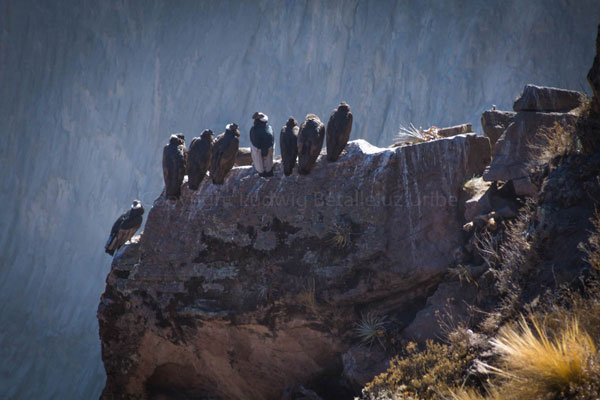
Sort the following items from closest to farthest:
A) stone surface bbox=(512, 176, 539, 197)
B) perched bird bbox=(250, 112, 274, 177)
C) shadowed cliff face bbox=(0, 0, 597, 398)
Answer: stone surface bbox=(512, 176, 539, 197)
perched bird bbox=(250, 112, 274, 177)
shadowed cliff face bbox=(0, 0, 597, 398)

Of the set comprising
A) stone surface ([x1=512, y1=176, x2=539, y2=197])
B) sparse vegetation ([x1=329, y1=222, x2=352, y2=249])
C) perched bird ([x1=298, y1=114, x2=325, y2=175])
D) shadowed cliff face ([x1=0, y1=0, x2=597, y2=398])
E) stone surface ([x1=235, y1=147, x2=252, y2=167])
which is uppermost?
shadowed cliff face ([x1=0, y1=0, x2=597, y2=398])

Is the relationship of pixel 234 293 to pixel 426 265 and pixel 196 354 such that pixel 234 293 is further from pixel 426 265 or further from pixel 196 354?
pixel 426 265

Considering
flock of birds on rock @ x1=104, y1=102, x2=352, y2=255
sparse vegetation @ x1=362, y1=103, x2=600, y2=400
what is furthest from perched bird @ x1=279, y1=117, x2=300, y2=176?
sparse vegetation @ x1=362, y1=103, x2=600, y2=400

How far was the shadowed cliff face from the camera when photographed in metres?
17.1

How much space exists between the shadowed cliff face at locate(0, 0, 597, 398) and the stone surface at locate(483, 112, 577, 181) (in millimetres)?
9974

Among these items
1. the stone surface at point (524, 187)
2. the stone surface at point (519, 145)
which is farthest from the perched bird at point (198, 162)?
the stone surface at point (524, 187)

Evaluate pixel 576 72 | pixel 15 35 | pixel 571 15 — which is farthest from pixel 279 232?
pixel 15 35

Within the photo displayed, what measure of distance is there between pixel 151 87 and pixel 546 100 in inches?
873

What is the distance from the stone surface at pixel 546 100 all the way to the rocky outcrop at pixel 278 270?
874 mm

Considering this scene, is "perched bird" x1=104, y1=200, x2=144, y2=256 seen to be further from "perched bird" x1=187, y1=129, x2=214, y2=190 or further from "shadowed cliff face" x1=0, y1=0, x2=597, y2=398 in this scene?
"shadowed cliff face" x1=0, y1=0, x2=597, y2=398

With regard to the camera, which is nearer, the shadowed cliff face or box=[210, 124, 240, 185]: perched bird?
box=[210, 124, 240, 185]: perched bird

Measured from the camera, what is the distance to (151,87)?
2534 centimetres

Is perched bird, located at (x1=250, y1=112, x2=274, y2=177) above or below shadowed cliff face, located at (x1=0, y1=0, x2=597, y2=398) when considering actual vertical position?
below

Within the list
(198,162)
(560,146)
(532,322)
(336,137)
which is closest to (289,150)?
(336,137)
